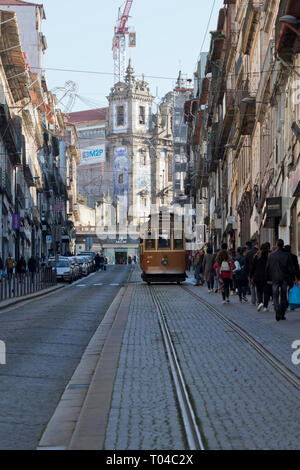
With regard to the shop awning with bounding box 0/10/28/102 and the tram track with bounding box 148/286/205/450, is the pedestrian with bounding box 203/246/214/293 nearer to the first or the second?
the tram track with bounding box 148/286/205/450

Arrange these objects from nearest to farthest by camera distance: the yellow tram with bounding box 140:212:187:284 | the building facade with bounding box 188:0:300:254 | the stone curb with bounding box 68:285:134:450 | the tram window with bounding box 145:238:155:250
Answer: the stone curb with bounding box 68:285:134:450
the building facade with bounding box 188:0:300:254
the yellow tram with bounding box 140:212:187:284
the tram window with bounding box 145:238:155:250

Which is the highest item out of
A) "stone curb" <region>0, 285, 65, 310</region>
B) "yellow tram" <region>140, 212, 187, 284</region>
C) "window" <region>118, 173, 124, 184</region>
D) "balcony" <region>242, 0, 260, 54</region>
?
"window" <region>118, 173, 124, 184</region>

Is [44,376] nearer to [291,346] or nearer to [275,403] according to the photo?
[275,403]

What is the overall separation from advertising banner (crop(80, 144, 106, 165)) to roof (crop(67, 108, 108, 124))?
1049 cm

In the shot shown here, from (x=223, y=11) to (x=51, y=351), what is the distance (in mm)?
44368

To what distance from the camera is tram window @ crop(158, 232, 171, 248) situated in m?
39.3

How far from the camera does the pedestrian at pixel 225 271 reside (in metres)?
23.6

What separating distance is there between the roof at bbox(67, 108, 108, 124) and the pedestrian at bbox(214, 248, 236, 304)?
126 metres

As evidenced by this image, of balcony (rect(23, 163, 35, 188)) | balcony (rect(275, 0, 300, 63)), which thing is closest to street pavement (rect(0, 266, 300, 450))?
balcony (rect(275, 0, 300, 63))

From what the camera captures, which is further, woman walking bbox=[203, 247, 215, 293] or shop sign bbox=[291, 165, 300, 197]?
woman walking bbox=[203, 247, 215, 293]

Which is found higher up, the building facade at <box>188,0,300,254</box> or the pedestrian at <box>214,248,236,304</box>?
the building facade at <box>188,0,300,254</box>

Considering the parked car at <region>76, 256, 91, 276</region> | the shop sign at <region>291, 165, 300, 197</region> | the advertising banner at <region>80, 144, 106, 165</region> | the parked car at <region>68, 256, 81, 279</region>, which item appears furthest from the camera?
the advertising banner at <region>80, 144, 106, 165</region>

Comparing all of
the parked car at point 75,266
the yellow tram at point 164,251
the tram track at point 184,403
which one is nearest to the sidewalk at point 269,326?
the tram track at point 184,403

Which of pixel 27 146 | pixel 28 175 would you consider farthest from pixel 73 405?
pixel 28 175
